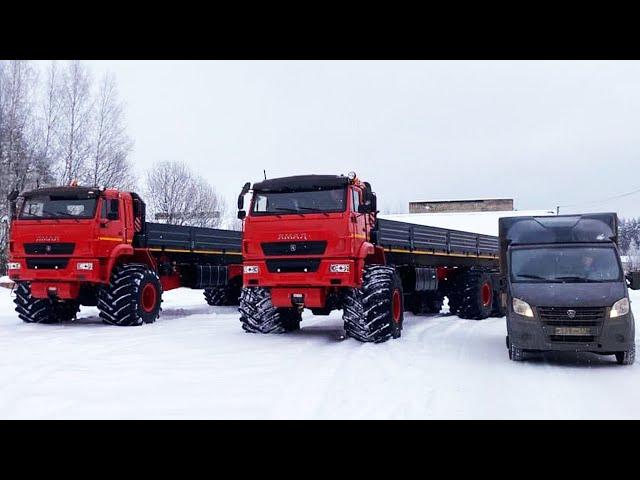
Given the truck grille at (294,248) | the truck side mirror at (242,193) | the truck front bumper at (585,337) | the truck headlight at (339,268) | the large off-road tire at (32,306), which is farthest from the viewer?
the large off-road tire at (32,306)

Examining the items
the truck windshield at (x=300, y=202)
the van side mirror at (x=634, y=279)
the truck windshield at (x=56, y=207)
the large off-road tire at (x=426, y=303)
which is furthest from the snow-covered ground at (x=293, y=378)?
the large off-road tire at (x=426, y=303)

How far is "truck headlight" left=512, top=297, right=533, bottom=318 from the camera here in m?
9.29

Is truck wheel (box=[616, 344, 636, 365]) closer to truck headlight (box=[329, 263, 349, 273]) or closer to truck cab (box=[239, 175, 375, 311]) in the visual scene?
truck cab (box=[239, 175, 375, 311])

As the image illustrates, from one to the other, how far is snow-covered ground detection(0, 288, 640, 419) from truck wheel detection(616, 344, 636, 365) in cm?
26

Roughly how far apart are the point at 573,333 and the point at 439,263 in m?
7.92

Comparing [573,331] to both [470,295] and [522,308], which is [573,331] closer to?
[522,308]

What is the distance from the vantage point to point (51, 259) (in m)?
14.1

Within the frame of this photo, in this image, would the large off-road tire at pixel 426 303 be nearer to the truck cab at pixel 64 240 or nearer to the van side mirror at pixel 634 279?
the van side mirror at pixel 634 279

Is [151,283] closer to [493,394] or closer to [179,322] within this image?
[179,322]

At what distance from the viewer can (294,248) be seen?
11.7 m

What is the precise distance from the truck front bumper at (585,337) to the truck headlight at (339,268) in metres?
3.27

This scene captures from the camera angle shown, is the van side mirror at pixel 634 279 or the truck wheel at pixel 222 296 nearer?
the van side mirror at pixel 634 279

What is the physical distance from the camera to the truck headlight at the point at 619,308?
9039 millimetres
